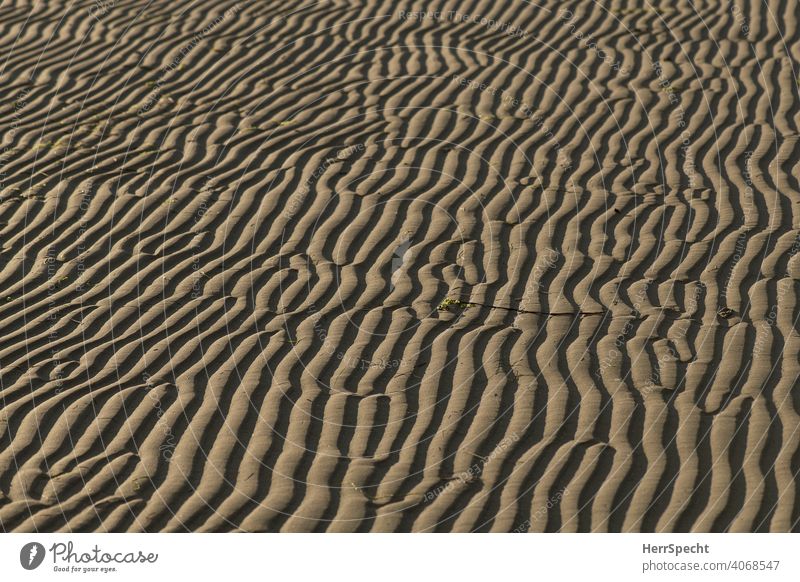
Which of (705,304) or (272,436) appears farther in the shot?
(705,304)

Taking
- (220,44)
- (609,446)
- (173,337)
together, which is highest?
(220,44)

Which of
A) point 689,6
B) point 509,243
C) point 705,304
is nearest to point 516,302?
point 509,243

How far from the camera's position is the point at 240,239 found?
24.0ft

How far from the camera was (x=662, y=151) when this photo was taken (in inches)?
326

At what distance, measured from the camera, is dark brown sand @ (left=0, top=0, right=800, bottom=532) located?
523 centimetres

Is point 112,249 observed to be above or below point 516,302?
above

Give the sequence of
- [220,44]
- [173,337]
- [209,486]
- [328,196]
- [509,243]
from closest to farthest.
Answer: [209,486] → [173,337] → [509,243] → [328,196] → [220,44]

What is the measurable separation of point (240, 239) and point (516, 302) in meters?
2.32

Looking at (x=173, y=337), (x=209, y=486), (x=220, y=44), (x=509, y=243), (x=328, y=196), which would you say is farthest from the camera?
(x=220, y=44)

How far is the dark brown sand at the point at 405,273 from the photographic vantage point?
5.23m

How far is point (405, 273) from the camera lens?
22.6 feet

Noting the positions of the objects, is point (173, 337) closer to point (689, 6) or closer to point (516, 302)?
point (516, 302)

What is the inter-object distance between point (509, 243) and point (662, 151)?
209cm

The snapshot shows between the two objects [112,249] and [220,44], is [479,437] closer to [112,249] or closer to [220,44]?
[112,249]
